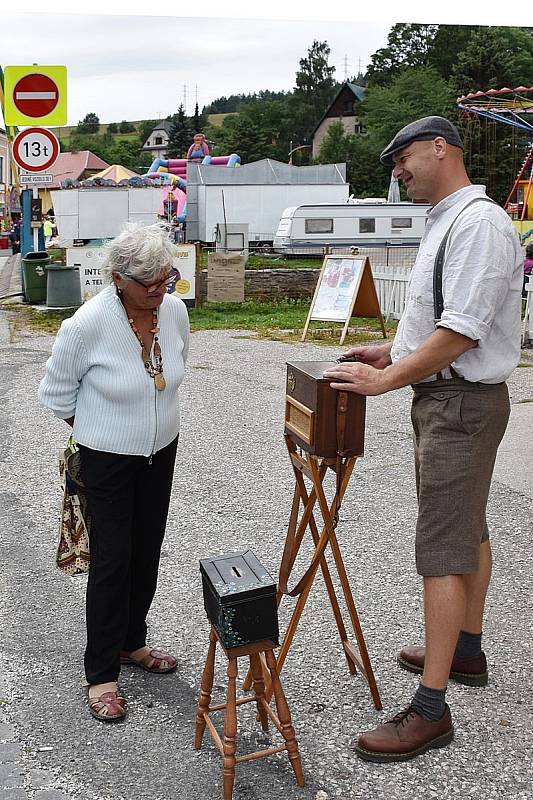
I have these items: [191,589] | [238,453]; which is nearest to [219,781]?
[191,589]

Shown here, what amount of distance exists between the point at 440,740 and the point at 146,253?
1.99 m

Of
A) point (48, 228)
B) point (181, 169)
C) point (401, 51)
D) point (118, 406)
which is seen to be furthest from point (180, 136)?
point (118, 406)

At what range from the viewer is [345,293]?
12.6 m

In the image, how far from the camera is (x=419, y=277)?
125 inches

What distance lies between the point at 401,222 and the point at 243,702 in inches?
1102

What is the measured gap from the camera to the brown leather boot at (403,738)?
317cm

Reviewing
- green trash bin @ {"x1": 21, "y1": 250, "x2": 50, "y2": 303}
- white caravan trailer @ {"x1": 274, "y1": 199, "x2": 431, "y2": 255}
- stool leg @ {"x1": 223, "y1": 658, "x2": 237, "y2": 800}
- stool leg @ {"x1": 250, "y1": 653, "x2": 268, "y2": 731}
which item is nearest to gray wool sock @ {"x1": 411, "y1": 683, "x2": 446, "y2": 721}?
stool leg @ {"x1": 250, "y1": 653, "x2": 268, "y2": 731}

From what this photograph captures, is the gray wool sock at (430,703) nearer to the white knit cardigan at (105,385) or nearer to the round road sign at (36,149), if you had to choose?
the white knit cardigan at (105,385)

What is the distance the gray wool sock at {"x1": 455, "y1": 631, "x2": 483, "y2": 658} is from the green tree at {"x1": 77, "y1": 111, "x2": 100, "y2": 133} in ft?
537

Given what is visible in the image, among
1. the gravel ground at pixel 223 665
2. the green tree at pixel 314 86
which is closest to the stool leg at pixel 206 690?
the gravel ground at pixel 223 665

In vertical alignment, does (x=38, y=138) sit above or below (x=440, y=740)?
above

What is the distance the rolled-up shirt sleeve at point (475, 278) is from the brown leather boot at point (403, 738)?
4.40ft

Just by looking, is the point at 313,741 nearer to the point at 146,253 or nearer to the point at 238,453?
the point at 146,253

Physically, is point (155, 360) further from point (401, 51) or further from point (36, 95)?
point (401, 51)
